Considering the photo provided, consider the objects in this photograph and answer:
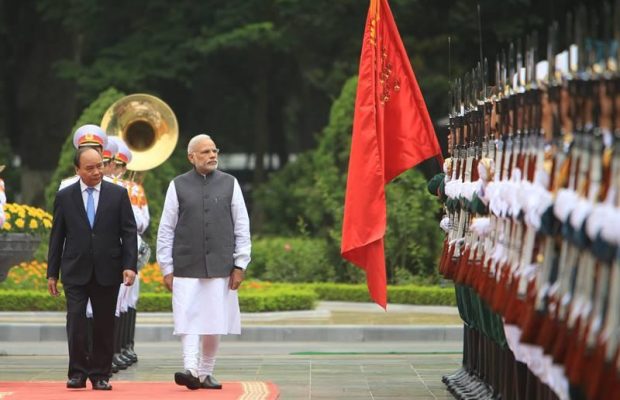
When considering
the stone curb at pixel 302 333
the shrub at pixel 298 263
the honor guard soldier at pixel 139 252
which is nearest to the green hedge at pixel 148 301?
the stone curb at pixel 302 333

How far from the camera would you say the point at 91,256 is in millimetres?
13445

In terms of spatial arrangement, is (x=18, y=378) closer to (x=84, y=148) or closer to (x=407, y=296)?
(x=84, y=148)

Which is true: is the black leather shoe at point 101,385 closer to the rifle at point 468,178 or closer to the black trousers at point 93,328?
the black trousers at point 93,328

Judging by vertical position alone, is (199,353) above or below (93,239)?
below

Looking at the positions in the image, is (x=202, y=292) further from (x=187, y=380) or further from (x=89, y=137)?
(x=89, y=137)

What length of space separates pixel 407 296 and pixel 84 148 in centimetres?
1081

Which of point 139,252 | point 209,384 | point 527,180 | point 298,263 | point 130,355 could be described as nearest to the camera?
point 527,180

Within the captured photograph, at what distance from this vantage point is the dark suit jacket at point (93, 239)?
Answer: 13.4 m

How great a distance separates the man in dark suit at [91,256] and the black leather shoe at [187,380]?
624 mm

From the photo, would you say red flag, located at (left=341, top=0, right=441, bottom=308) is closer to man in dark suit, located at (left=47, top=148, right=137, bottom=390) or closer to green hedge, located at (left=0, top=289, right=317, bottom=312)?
man in dark suit, located at (left=47, top=148, right=137, bottom=390)

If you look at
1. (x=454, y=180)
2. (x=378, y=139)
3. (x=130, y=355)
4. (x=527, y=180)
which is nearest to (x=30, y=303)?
(x=130, y=355)

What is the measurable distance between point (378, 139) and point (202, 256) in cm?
187

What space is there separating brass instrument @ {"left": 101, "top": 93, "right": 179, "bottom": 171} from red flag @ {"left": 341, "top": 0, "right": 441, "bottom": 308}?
20.8 ft

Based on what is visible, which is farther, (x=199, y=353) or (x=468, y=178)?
(x=199, y=353)
